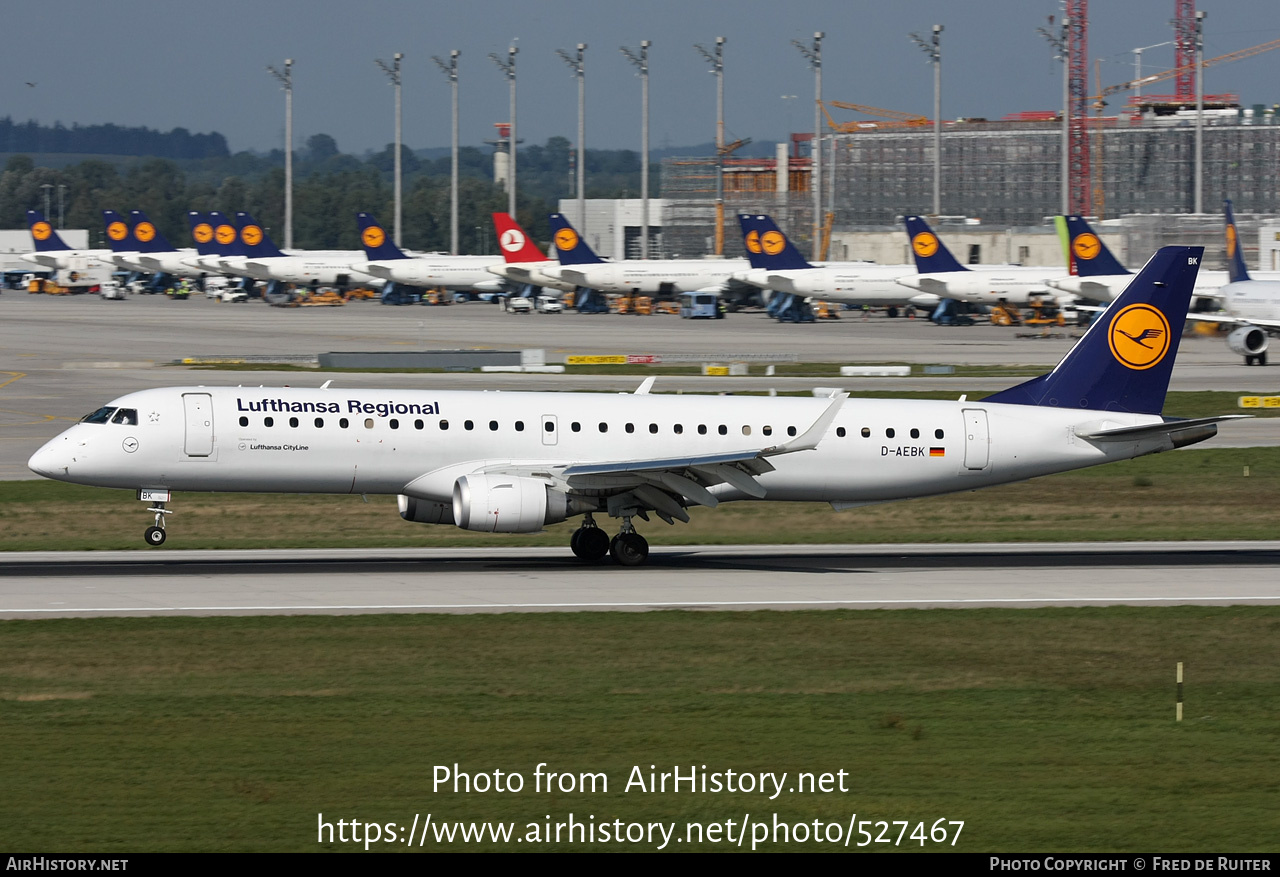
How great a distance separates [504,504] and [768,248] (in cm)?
11513

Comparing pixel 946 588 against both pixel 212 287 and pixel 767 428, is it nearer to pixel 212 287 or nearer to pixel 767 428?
pixel 767 428

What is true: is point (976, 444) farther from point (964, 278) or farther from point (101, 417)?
point (964, 278)

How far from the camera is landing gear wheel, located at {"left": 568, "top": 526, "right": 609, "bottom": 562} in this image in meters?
36.9

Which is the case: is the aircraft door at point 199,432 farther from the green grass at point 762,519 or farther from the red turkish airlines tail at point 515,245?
the red turkish airlines tail at point 515,245

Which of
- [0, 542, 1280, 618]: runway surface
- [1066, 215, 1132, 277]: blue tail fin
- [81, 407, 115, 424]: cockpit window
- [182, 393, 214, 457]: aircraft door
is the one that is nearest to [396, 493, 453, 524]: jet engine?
[0, 542, 1280, 618]: runway surface

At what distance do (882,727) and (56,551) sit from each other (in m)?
24.6


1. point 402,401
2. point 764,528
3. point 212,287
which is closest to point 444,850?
point 402,401

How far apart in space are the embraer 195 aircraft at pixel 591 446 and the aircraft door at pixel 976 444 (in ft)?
0.13

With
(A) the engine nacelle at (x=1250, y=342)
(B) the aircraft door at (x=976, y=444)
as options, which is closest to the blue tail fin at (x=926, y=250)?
(A) the engine nacelle at (x=1250, y=342)

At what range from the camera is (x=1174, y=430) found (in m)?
37.3

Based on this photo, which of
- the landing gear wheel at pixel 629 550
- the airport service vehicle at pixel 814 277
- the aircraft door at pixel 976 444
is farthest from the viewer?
the airport service vehicle at pixel 814 277

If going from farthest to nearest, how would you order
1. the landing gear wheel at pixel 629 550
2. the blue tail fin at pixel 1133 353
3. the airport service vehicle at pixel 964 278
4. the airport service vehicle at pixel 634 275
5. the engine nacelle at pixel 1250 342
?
1. the airport service vehicle at pixel 634 275
2. the airport service vehicle at pixel 964 278
3. the engine nacelle at pixel 1250 342
4. the blue tail fin at pixel 1133 353
5. the landing gear wheel at pixel 629 550

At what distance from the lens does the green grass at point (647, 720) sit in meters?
17.2

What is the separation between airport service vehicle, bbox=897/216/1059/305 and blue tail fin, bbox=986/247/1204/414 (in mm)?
95243
